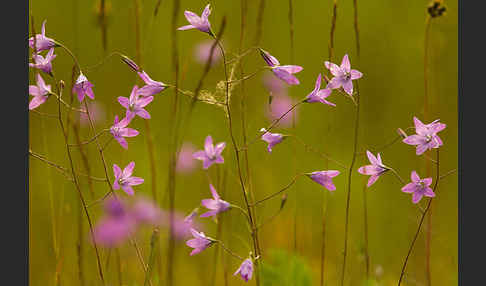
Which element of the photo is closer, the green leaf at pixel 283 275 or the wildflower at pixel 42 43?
the wildflower at pixel 42 43

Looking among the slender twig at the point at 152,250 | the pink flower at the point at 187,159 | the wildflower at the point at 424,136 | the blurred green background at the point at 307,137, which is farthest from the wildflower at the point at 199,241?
the pink flower at the point at 187,159

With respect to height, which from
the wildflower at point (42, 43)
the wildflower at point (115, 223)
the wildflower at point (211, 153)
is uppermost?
the wildflower at point (42, 43)

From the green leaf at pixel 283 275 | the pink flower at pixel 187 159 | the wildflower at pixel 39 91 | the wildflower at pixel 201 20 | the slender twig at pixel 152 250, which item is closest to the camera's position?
the slender twig at pixel 152 250

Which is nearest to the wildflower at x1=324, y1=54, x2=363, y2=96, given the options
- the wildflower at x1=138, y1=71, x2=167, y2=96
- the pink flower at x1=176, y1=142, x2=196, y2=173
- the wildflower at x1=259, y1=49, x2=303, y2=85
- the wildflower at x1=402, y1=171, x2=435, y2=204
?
the wildflower at x1=259, y1=49, x2=303, y2=85

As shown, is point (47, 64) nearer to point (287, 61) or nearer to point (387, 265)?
point (387, 265)

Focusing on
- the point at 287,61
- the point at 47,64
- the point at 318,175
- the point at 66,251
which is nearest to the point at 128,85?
the point at 287,61

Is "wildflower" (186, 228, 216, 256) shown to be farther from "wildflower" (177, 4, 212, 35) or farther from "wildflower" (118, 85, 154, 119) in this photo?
"wildflower" (177, 4, 212, 35)

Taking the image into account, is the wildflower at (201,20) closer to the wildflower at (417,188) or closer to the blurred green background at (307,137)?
the wildflower at (417,188)

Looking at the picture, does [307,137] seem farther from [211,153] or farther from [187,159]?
[211,153]
